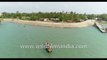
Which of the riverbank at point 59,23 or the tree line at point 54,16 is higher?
the tree line at point 54,16

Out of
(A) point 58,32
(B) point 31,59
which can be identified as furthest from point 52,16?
(B) point 31,59

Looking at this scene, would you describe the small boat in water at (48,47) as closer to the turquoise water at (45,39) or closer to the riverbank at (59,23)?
the turquoise water at (45,39)

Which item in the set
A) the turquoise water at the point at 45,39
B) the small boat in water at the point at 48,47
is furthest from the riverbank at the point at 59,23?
the small boat in water at the point at 48,47

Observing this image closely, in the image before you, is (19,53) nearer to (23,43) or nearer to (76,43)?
(23,43)

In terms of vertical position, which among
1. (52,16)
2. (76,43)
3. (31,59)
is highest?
(52,16)

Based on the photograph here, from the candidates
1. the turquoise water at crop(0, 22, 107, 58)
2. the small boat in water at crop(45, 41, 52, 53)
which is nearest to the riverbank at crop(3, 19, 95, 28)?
the turquoise water at crop(0, 22, 107, 58)

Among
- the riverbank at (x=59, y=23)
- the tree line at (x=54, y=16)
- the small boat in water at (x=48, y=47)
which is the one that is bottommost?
the small boat in water at (x=48, y=47)

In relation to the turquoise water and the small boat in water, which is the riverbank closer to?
the turquoise water

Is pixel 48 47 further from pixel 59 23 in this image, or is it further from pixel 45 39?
pixel 59 23
